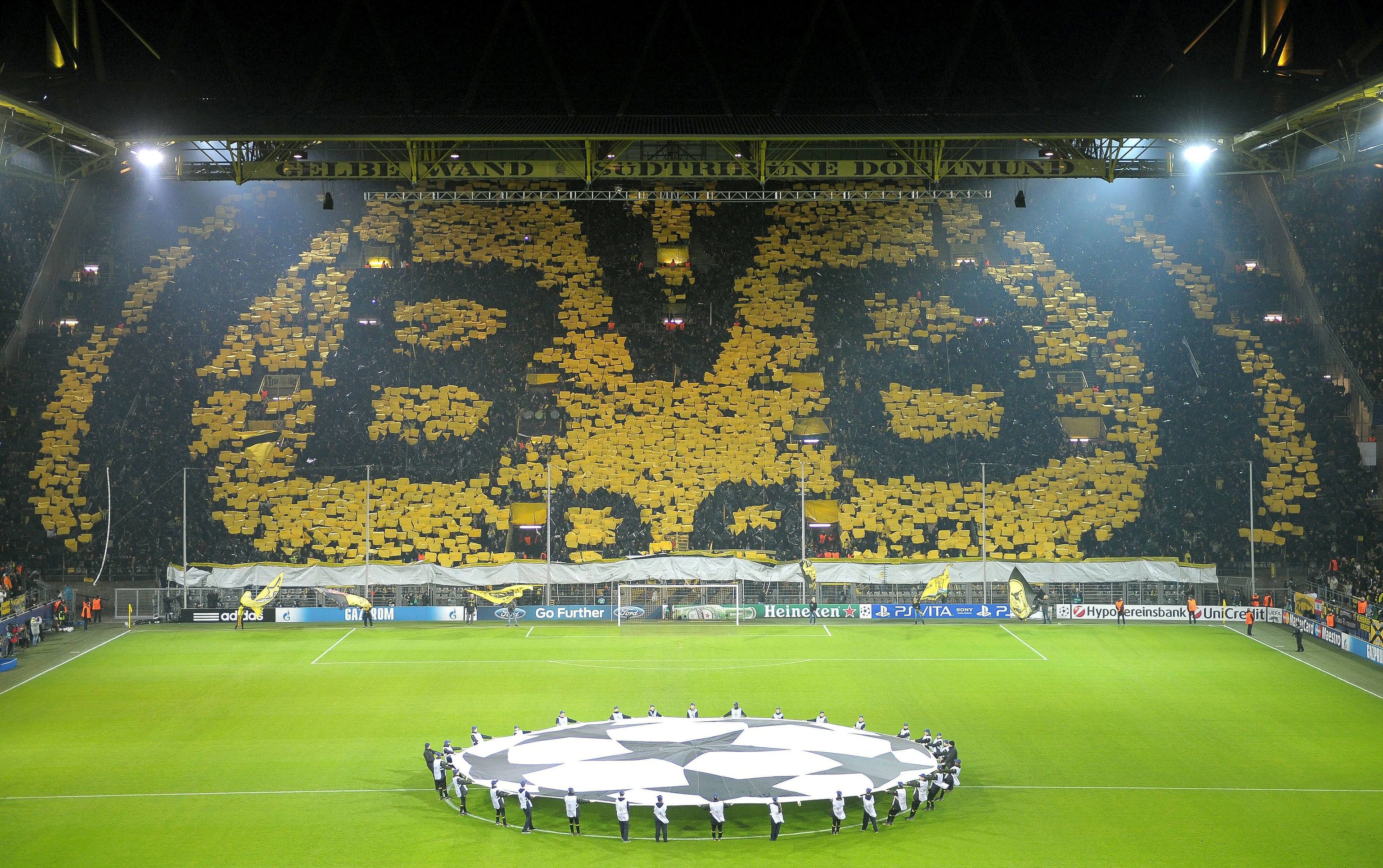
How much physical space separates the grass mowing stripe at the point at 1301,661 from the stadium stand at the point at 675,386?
20.7 ft

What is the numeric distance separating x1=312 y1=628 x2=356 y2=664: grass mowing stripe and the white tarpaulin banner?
219 cm

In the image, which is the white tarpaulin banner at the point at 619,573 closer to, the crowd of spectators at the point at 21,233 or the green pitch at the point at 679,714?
the green pitch at the point at 679,714

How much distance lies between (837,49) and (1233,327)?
27.6 meters

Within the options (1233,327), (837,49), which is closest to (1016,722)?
(837,49)

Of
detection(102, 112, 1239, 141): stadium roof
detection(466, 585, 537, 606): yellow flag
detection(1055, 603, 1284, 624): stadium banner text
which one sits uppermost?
detection(102, 112, 1239, 141): stadium roof

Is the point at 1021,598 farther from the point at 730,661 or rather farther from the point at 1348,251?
the point at 1348,251

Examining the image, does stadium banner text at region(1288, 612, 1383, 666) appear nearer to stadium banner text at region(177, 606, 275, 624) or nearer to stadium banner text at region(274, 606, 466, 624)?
stadium banner text at region(274, 606, 466, 624)

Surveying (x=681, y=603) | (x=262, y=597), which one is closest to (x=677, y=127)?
(x=681, y=603)

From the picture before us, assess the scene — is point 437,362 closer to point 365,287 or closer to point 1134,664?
point 365,287

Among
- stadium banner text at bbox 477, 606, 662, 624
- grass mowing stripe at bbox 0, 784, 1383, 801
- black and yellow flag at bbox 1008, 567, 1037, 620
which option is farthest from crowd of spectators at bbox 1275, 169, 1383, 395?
stadium banner text at bbox 477, 606, 662, 624

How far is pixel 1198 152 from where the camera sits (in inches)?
1597

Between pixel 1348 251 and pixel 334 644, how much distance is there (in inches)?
1632

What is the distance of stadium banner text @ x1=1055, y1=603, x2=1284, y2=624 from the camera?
46000 millimetres

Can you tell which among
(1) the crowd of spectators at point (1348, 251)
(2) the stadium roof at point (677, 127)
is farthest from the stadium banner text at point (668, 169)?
(1) the crowd of spectators at point (1348, 251)
